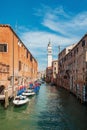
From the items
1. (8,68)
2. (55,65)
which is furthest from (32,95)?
(55,65)

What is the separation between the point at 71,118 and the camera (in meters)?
24.9

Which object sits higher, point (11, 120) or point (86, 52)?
point (86, 52)

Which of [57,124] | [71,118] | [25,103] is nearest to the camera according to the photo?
[57,124]

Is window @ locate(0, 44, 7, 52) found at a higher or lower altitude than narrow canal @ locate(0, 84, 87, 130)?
higher

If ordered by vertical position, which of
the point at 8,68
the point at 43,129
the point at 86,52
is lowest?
the point at 43,129

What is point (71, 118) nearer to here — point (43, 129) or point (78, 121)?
point (78, 121)

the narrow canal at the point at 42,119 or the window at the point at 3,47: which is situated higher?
the window at the point at 3,47

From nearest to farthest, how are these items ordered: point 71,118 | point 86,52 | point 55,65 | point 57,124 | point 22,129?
point 22,129, point 57,124, point 71,118, point 86,52, point 55,65

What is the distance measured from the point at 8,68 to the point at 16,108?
7.85m

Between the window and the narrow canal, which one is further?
the window

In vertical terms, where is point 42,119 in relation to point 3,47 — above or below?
below

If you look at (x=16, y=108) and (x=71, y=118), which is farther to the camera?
(x=16, y=108)

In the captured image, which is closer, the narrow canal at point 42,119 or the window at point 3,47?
the narrow canal at point 42,119

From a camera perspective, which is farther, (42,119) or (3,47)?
(3,47)
